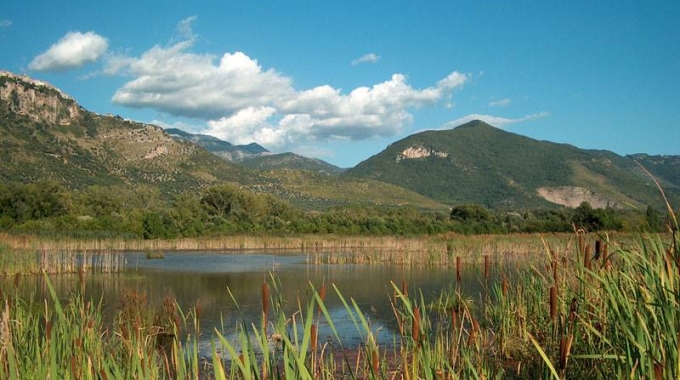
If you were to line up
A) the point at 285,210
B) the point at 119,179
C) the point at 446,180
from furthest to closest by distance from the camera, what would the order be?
the point at 446,180 < the point at 119,179 < the point at 285,210

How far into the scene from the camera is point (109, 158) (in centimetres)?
9462

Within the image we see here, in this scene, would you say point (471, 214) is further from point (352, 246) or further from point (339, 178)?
point (339, 178)

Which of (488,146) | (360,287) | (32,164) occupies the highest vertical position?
(488,146)

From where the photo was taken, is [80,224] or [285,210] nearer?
[80,224]

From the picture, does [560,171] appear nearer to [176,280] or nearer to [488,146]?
[488,146]

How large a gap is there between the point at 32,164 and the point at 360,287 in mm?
67912

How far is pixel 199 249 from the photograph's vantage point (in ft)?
137

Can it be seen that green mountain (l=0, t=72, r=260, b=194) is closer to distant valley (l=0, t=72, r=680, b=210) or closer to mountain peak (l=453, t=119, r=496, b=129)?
distant valley (l=0, t=72, r=680, b=210)

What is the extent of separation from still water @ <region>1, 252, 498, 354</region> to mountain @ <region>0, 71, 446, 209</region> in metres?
52.5

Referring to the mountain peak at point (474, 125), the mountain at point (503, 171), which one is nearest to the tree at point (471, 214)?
the mountain at point (503, 171)

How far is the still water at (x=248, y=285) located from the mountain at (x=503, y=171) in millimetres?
99367

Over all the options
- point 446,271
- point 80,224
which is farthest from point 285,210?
point 446,271

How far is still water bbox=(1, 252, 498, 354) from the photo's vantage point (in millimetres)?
14539

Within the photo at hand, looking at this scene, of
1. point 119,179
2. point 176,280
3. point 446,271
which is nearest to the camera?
point 176,280
